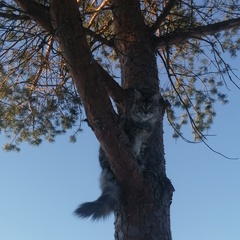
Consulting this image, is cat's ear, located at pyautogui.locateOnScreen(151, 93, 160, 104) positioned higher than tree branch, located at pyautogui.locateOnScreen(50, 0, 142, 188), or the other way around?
cat's ear, located at pyautogui.locateOnScreen(151, 93, 160, 104)

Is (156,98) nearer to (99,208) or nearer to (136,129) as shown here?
(136,129)

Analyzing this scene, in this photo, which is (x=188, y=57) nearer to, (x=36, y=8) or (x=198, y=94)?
(x=198, y=94)

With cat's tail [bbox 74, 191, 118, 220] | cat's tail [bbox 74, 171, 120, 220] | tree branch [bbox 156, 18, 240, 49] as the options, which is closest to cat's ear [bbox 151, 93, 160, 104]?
tree branch [bbox 156, 18, 240, 49]

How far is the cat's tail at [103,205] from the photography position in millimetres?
3707

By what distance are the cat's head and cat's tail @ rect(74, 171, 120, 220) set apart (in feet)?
3.16

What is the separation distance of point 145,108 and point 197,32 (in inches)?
→ 41.6

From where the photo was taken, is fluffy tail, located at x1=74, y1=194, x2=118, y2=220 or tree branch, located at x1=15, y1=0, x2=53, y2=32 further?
tree branch, located at x1=15, y1=0, x2=53, y2=32

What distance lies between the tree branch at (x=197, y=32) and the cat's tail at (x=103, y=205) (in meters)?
1.88

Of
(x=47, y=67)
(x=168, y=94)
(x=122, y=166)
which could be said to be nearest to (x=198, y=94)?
(x=168, y=94)

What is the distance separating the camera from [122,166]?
12.9 ft

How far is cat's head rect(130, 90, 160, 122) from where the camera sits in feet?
15.9

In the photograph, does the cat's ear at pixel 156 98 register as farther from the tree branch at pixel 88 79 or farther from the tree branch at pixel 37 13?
the tree branch at pixel 37 13

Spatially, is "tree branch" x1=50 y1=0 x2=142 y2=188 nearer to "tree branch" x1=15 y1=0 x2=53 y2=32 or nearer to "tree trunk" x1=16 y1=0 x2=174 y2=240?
"tree trunk" x1=16 y1=0 x2=174 y2=240

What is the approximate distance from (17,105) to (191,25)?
2598 millimetres
